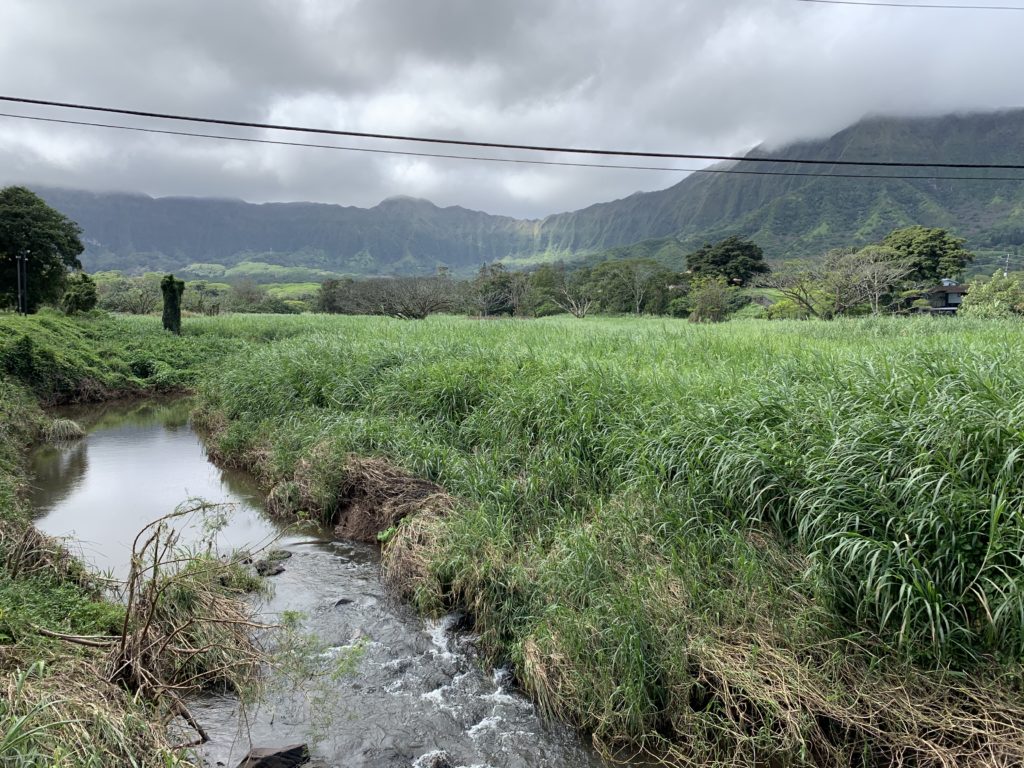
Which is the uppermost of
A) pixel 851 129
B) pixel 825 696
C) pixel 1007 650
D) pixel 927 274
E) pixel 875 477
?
pixel 851 129

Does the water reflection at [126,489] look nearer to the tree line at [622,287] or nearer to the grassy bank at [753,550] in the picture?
the grassy bank at [753,550]

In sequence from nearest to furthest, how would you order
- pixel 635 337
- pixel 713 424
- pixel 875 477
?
pixel 875 477 < pixel 713 424 < pixel 635 337

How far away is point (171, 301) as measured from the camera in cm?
2827

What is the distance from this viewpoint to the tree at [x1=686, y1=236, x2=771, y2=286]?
161ft

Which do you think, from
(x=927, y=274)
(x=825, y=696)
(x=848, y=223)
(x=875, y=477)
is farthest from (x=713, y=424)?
(x=848, y=223)

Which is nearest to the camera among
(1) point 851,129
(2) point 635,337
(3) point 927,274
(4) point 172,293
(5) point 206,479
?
(5) point 206,479

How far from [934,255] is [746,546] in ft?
162

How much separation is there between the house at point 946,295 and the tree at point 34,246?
5641 cm

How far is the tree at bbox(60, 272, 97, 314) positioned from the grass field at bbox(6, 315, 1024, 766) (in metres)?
31.7

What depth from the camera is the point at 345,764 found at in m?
3.86

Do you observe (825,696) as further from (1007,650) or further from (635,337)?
(635,337)

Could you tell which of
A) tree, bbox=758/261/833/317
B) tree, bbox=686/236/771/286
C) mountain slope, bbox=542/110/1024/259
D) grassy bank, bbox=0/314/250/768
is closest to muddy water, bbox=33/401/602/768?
grassy bank, bbox=0/314/250/768

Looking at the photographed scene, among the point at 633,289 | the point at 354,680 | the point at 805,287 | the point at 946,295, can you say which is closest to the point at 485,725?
the point at 354,680

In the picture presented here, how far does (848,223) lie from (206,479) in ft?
426
